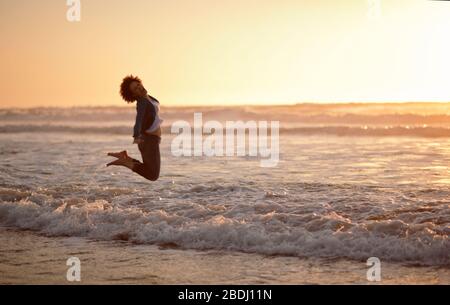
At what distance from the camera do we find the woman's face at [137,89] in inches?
331

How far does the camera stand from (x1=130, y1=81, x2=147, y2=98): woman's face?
8.41 metres

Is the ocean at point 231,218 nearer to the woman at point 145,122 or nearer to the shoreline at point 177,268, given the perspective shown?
the shoreline at point 177,268

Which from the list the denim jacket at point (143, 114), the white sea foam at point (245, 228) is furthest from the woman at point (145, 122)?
the white sea foam at point (245, 228)

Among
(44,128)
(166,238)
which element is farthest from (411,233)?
(44,128)

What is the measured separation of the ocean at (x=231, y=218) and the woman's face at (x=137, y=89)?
1.96 metres

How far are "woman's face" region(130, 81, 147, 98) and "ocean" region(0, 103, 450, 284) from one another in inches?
77.3

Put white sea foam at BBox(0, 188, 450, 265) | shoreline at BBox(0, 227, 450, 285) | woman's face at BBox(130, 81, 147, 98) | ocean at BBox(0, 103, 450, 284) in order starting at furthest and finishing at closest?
woman's face at BBox(130, 81, 147, 98) → white sea foam at BBox(0, 188, 450, 265) → ocean at BBox(0, 103, 450, 284) → shoreline at BBox(0, 227, 450, 285)

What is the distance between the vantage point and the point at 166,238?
29.5ft

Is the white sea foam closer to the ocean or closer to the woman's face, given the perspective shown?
the ocean

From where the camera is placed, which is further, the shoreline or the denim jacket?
the denim jacket

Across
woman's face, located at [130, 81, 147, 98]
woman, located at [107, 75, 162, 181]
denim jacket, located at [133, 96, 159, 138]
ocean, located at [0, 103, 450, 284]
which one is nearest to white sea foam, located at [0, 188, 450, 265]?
ocean, located at [0, 103, 450, 284]

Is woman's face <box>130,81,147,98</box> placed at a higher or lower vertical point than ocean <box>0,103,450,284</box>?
higher
